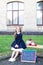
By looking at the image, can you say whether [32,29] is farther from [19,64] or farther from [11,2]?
[19,64]

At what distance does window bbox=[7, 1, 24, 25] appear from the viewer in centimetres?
2580

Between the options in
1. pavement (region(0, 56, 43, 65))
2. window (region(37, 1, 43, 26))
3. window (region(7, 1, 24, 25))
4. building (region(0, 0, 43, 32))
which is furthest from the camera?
window (region(7, 1, 24, 25))

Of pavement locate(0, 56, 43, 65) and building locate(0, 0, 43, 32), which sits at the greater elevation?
building locate(0, 0, 43, 32)

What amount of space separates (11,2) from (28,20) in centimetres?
234

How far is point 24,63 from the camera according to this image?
365 inches

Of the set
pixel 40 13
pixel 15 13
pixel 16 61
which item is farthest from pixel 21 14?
pixel 16 61

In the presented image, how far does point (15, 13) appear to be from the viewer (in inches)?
1021

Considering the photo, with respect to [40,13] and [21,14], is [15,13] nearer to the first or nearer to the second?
[21,14]

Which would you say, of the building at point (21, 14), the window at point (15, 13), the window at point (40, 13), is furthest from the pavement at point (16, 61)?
the window at point (15, 13)

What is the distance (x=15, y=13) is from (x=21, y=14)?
57 cm

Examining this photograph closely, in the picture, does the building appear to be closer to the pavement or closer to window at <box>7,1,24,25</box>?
window at <box>7,1,24,25</box>

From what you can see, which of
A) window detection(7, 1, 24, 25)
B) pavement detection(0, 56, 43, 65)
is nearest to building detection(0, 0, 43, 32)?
window detection(7, 1, 24, 25)

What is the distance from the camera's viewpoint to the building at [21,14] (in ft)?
83.1

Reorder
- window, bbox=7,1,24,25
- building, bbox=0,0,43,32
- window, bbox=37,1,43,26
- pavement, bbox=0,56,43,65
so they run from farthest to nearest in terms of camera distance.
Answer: window, bbox=7,1,24,25 → window, bbox=37,1,43,26 → building, bbox=0,0,43,32 → pavement, bbox=0,56,43,65
